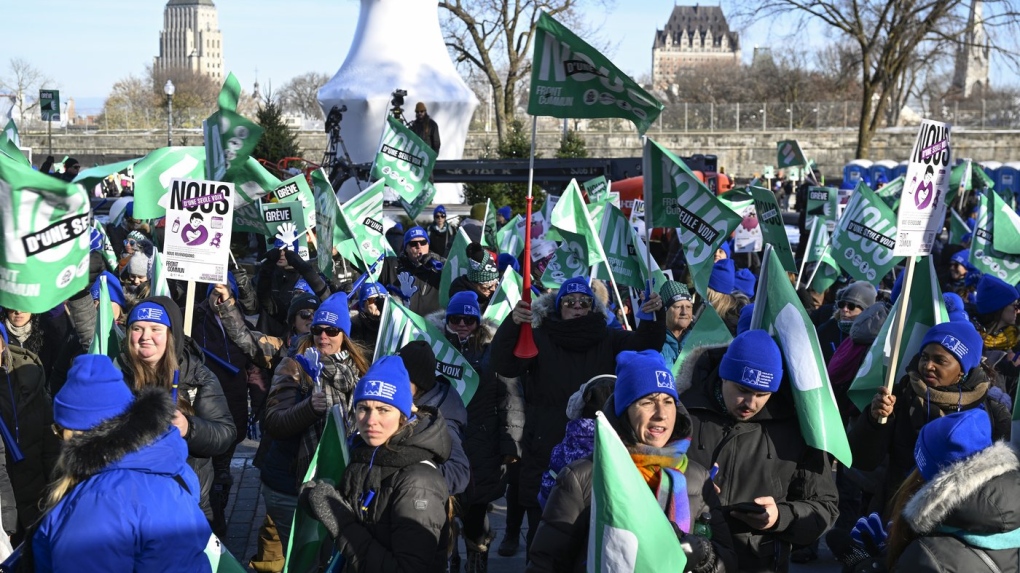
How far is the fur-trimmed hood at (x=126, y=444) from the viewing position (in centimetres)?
309

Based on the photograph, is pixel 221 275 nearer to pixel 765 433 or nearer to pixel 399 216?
pixel 765 433

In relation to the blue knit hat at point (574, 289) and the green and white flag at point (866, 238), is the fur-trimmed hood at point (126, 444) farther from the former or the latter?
the green and white flag at point (866, 238)

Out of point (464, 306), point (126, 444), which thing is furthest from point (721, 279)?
point (126, 444)

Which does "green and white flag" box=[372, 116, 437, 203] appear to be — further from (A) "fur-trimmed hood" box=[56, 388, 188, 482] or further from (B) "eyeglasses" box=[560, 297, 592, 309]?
(A) "fur-trimmed hood" box=[56, 388, 188, 482]

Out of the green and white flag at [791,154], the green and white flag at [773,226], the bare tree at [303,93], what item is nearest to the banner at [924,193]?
the green and white flag at [773,226]

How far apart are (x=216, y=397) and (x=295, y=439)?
37 centimetres

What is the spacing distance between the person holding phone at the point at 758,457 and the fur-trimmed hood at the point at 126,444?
5.42 ft

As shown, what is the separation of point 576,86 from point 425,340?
1754 mm

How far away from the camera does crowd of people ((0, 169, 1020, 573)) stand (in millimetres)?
3092

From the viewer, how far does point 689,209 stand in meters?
6.80

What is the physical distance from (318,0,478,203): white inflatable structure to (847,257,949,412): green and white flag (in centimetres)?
1931

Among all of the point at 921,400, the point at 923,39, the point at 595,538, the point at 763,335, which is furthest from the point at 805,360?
the point at 923,39

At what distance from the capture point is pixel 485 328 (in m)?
6.27

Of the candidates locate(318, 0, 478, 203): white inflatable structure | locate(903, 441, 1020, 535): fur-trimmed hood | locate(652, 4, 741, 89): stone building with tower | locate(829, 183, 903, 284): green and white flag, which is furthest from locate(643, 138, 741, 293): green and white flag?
locate(652, 4, 741, 89): stone building with tower
